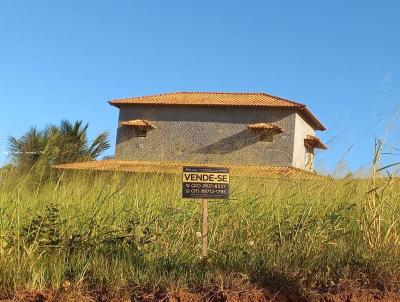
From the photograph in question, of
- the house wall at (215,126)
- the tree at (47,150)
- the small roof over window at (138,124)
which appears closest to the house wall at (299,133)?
the house wall at (215,126)

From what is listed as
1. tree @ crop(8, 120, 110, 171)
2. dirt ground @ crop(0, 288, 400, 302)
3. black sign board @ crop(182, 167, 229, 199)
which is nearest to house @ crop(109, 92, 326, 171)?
tree @ crop(8, 120, 110, 171)

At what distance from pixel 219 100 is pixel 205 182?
30943mm

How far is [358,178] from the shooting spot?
6969 mm

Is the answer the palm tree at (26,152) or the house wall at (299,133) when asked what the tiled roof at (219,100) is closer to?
the house wall at (299,133)

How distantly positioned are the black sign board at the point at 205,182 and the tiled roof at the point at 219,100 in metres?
29.4

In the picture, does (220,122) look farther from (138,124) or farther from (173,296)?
(173,296)

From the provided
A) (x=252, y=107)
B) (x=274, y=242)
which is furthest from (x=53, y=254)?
(x=252, y=107)

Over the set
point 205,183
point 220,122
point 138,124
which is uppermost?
point 220,122

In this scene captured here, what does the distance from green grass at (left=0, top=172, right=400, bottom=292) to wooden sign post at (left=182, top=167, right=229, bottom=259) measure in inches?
17.7

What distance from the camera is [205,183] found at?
4.93 metres

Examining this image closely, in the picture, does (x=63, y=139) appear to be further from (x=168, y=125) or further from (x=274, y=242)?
(x=168, y=125)

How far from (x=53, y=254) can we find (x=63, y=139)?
2913 mm

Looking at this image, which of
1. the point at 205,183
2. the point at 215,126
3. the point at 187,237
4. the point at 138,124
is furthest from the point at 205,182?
the point at 138,124

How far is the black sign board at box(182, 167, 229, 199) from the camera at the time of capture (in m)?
4.89
